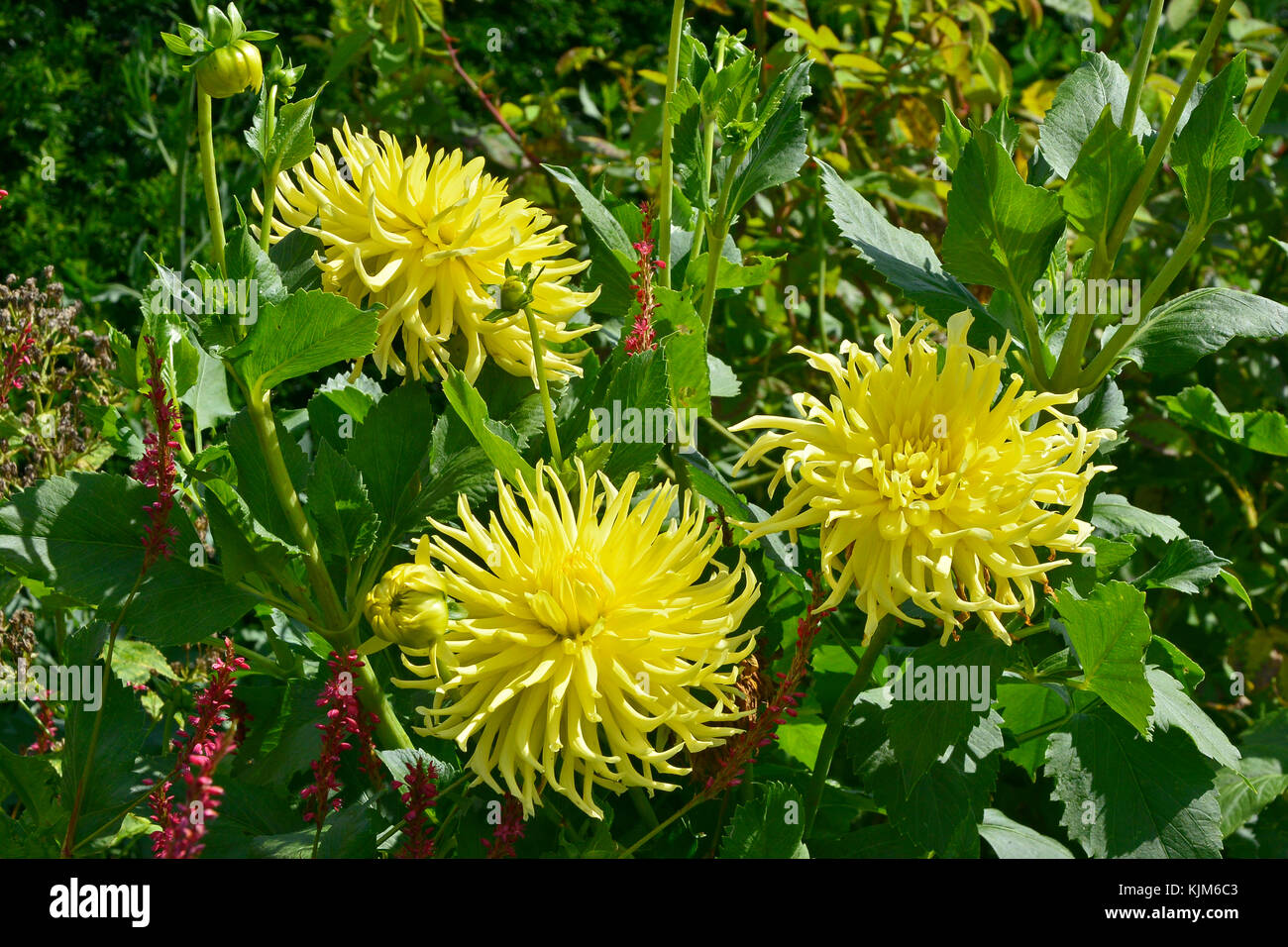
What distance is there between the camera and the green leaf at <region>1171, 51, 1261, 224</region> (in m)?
0.81

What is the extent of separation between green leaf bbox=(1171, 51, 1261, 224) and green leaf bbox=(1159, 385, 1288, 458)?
39cm

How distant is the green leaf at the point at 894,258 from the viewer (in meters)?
0.94

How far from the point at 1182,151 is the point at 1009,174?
0.12 metres

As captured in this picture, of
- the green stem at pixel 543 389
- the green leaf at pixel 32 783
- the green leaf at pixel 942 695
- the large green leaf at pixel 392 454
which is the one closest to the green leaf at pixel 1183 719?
the green leaf at pixel 942 695

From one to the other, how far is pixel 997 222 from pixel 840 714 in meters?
0.37

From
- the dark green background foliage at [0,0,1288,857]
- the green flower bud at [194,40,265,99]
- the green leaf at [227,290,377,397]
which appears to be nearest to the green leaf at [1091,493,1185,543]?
the dark green background foliage at [0,0,1288,857]

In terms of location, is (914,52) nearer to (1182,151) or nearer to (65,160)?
(1182,151)

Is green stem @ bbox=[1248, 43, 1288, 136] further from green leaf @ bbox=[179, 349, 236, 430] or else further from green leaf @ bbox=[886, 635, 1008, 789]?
green leaf @ bbox=[179, 349, 236, 430]

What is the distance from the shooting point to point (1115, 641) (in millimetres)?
787

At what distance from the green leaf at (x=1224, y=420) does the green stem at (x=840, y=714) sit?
0.53 m

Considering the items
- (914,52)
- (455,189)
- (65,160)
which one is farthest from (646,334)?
(65,160)

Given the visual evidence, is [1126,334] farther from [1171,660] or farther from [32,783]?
[32,783]

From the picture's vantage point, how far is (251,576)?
0.83 metres

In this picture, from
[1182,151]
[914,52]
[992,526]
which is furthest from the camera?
[914,52]
